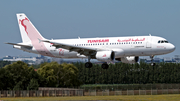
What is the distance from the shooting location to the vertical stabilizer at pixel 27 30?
7738 centimetres

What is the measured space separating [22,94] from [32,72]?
46.3 metres

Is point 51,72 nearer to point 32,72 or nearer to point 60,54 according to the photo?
point 32,72

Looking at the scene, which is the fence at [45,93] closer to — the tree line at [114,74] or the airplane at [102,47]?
the airplane at [102,47]

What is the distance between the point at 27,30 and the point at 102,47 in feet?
60.7

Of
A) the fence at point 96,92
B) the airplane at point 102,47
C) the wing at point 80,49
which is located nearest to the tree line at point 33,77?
the fence at point 96,92

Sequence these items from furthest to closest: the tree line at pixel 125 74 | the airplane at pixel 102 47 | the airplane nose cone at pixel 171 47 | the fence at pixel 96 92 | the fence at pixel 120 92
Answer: the tree line at pixel 125 74
the fence at pixel 96 92
the fence at pixel 120 92
the airplane at pixel 102 47
the airplane nose cone at pixel 171 47

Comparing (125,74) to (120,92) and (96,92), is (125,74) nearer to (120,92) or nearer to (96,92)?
(120,92)

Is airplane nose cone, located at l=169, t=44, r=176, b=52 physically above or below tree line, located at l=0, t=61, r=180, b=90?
above

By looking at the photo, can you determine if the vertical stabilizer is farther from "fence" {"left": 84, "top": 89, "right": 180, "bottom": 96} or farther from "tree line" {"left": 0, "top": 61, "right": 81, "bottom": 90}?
"tree line" {"left": 0, "top": 61, "right": 81, "bottom": 90}

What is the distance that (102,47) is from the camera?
69.1m

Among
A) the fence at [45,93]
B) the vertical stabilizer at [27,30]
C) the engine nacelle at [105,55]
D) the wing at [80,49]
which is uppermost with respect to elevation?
the vertical stabilizer at [27,30]

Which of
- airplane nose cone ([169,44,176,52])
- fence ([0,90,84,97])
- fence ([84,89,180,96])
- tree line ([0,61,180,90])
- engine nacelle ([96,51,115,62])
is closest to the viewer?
airplane nose cone ([169,44,176,52])

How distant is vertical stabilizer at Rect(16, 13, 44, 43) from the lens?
254ft

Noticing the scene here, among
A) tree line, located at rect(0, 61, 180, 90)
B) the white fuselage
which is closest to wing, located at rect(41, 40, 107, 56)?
the white fuselage
